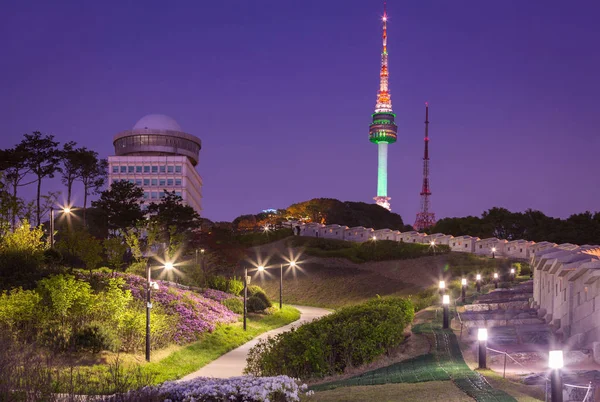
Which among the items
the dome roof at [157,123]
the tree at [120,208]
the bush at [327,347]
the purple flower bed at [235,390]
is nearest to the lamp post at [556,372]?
the purple flower bed at [235,390]

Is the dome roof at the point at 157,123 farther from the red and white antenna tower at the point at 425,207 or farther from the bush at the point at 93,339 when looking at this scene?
the bush at the point at 93,339

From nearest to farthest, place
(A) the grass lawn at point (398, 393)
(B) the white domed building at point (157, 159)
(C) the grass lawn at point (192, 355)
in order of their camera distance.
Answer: (A) the grass lawn at point (398, 393) < (C) the grass lawn at point (192, 355) < (B) the white domed building at point (157, 159)

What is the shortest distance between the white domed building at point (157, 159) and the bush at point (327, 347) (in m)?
94.3

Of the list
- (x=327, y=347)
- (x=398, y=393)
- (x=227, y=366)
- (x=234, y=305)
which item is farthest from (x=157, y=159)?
(x=398, y=393)

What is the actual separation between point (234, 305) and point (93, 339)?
15.6 m

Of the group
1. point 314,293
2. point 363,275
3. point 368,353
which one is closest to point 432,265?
point 363,275

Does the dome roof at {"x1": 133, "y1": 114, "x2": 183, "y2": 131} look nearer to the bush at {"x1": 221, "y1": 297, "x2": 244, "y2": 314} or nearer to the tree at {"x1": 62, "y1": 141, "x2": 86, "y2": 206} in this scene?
the tree at {"x1": 62, "y1": 141, "x2": 86, "y2": 206}

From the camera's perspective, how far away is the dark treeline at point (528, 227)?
269ft

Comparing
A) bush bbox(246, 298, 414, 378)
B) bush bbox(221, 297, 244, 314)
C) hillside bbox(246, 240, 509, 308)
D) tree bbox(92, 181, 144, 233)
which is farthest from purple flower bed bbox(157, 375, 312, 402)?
tree bbox(92, 181, 144, 233)

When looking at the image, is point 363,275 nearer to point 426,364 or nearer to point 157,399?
point 426,364

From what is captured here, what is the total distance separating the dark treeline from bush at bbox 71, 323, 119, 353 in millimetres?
74223

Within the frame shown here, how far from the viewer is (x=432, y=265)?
2202 inches

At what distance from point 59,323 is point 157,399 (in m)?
11.6

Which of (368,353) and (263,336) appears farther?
(263,336)
